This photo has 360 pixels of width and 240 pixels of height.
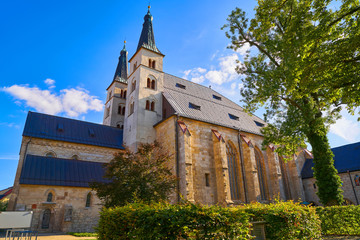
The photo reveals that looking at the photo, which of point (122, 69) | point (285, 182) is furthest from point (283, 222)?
point (122, 69)

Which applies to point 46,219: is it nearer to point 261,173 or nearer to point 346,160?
point 261,173

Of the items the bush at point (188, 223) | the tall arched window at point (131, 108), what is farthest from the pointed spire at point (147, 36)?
the bush at point (188, 223)

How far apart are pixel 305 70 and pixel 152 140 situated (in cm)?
1593

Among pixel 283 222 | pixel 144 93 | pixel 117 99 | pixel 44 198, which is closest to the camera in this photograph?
pixel 283 222

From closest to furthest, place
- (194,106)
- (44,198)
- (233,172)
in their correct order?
(44,198) → (233,172) → (194,106)

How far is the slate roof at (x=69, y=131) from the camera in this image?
70.4 feet

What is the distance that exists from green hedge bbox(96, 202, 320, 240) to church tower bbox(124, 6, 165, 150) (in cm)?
1563

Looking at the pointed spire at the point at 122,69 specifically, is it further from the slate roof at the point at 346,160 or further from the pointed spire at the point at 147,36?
the slate roof at the point at 346,160

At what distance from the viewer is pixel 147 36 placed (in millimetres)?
28922

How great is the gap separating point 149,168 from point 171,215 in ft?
25.4

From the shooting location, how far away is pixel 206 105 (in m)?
27.0

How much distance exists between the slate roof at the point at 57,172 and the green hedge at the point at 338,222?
1496 cm

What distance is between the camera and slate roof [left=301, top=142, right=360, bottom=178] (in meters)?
24.9

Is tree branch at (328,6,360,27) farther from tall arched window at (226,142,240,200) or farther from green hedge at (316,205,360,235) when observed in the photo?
tall arched window at (226,142,240,200)
